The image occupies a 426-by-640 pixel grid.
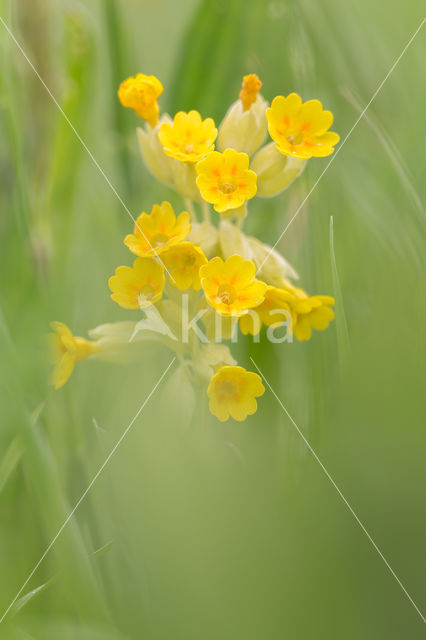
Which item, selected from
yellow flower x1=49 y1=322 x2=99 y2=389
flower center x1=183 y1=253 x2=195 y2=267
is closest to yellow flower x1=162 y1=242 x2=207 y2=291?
flower center x1=183 y1=253 x2=195 y2=267

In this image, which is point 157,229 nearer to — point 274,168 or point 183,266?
point 183,266

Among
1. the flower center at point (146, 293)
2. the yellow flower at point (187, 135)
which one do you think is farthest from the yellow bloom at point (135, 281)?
the yellow flower at point (187, 135)

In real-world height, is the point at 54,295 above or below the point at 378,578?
above

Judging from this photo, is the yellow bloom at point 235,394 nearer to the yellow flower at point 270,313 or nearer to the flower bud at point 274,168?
the yellow flower at point 270,313

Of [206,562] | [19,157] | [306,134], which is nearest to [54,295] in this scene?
[19,157]

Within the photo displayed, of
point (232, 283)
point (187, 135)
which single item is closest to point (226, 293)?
point (232, 283)

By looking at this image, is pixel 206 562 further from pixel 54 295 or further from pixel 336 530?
pixel 54 295

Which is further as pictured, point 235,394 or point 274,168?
point 274,168
